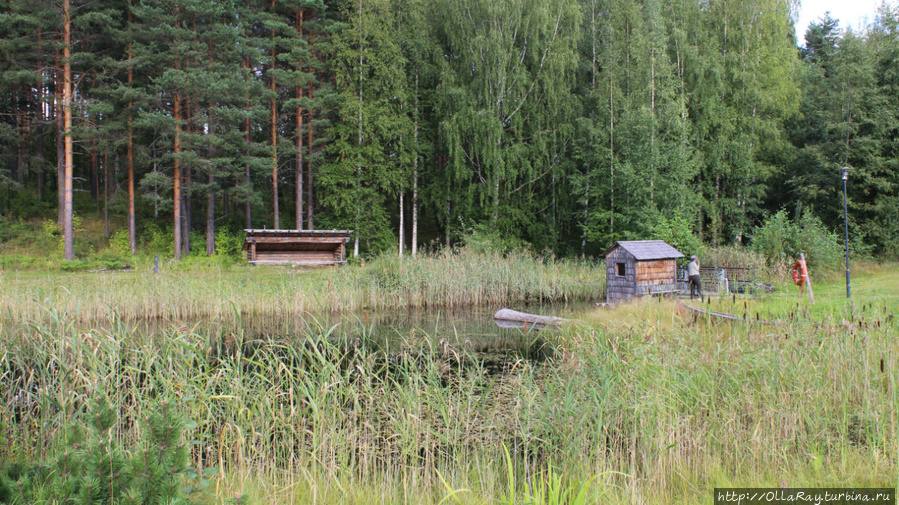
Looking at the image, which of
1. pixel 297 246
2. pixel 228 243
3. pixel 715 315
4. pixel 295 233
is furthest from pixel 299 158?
pixel 715 315

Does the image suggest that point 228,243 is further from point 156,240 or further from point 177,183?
point 177,183

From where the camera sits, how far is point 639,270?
43.5 ft

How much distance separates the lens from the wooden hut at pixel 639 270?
13.3 meters

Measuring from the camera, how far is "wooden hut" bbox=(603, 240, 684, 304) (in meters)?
13.3

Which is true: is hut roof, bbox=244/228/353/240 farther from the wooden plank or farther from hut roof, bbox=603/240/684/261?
hut roof, bbox=603/240/684/261

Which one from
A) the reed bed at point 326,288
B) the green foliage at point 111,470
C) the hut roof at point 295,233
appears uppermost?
the hut roof at point 295,233

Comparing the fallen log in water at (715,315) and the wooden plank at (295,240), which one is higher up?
the wooden plank at (295,240)

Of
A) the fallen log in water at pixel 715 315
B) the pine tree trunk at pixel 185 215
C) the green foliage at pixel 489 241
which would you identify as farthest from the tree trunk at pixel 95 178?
the fallen log in water at pixel 715 315

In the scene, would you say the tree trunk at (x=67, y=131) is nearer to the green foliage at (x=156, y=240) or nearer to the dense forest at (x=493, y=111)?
the dense forest at (x=493, y=111)

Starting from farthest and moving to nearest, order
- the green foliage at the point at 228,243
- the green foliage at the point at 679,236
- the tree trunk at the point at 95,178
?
the tree trunk at the point at 95,178
the green foliage at the point at 228,243
the green foliage at the point at 679,236

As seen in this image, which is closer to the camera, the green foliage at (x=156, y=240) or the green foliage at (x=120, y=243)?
the green foliage at (x=120, y=243)

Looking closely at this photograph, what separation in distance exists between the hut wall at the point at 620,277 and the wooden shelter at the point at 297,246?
9698mm

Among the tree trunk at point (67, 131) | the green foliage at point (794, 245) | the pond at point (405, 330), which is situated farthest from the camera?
the tree trunk at point (67, 131)

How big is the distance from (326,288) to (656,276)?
8189 mm
